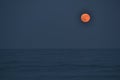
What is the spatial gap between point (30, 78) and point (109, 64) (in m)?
2.39

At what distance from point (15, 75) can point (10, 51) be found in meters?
4.06

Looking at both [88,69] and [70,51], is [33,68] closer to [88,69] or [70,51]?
[88,69]

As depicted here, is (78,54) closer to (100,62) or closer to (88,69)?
(100,62)

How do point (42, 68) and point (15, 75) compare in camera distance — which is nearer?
point (15, 75)

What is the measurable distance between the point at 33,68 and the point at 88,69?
3.90 feet

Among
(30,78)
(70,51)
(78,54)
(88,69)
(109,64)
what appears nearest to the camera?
(30,78)

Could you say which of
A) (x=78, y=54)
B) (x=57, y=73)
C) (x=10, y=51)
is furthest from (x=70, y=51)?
(x=57, y=73)

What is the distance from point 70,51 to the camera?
9414 mm

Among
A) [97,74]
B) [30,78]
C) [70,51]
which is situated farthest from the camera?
[70,51]

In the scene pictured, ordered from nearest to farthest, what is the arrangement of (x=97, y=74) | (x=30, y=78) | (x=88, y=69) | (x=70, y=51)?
1. (x=30, y=78)
2. (x=97, y=74)
3. (x=88, y=69)
4. (x=70, y=51)

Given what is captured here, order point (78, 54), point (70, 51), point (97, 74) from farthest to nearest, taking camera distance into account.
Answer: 1. point (70, 51)
2. point (78, 54)
3. point (97, 74)

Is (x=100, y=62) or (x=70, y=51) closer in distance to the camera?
(x=100, y=62)

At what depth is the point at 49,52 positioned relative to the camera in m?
9.17

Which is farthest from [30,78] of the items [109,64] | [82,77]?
[109,64]
